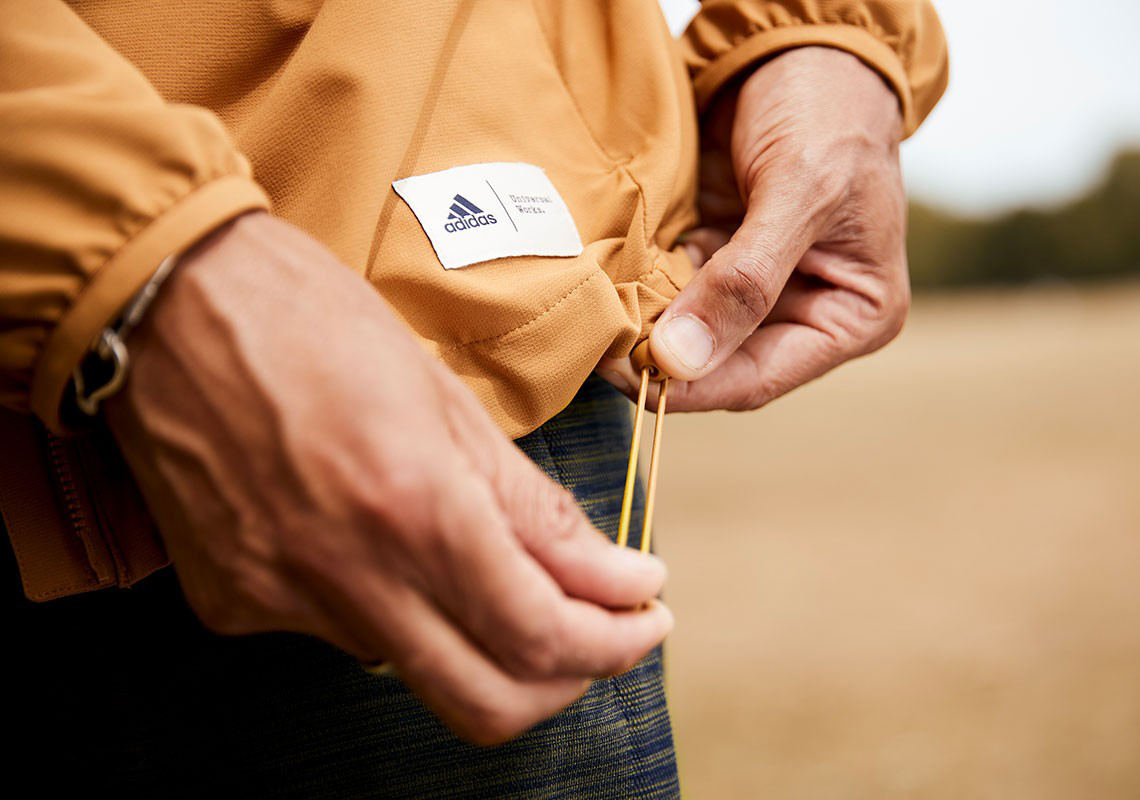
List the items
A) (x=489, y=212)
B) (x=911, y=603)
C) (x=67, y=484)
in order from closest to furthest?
(x=67, y=484) < (x=489, y=212) < (x=911, y=603)

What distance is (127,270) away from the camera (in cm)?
48

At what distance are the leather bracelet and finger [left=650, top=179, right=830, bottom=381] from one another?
18.1 inches

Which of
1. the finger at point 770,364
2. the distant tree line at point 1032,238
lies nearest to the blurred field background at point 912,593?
the finger at point 770,364

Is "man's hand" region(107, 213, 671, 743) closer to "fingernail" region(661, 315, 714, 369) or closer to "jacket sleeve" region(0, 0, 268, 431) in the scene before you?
"jacket sleeve" region(0, 0, 268, 431)

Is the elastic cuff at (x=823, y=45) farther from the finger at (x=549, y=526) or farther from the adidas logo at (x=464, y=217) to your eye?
the finger at (x=549, y=526)

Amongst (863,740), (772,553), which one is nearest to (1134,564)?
(772,553)

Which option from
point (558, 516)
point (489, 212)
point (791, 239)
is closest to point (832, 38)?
point (791, 239)

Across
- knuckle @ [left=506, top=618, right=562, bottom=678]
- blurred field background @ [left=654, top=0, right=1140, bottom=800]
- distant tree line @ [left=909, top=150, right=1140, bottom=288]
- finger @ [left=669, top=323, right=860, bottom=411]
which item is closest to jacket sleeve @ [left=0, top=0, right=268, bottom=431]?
knuckle @ [left=506, top=618, right=562, bottom=678]

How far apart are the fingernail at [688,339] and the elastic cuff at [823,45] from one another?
1.19ft

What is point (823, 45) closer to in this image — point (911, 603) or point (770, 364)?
point (770, 364)

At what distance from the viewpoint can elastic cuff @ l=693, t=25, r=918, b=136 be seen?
39.1 inches

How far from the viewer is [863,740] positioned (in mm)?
3037

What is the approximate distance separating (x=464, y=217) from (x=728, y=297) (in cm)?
27

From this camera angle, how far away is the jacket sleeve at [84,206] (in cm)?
49
